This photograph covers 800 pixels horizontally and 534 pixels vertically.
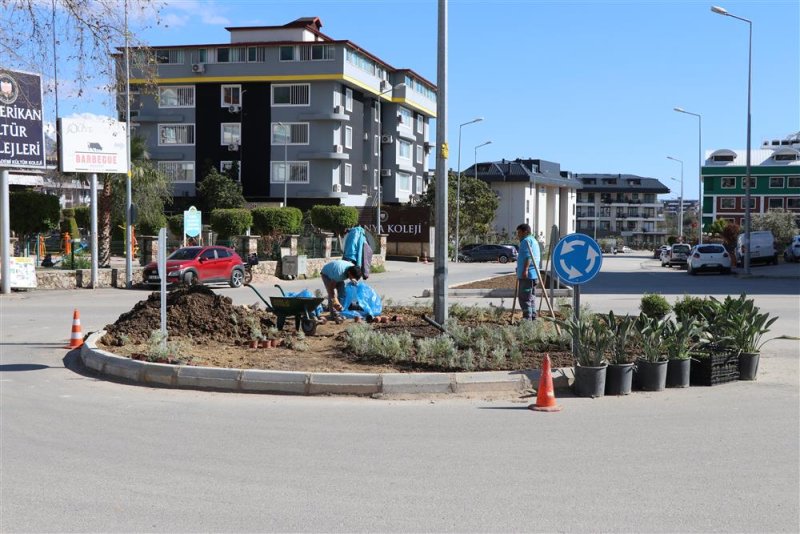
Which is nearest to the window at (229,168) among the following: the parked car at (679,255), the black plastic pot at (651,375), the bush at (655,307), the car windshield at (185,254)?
the parked car at (679,255)

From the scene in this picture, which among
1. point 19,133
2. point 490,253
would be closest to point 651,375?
point 19,133

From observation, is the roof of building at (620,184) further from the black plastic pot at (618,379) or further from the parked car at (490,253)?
the black plastic pot at (618,379)

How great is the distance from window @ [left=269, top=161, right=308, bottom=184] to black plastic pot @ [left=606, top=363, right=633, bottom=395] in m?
54.9

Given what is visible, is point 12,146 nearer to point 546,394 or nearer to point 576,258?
point 576,258

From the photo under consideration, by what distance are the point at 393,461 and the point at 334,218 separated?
43.8 meters

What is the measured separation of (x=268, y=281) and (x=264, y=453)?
27.9 m

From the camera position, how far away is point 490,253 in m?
62.7

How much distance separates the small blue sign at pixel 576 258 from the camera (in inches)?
387

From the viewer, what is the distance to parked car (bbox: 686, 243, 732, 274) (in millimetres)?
38969

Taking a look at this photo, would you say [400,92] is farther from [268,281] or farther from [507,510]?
[507,510]

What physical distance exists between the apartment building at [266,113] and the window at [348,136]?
3.1 inches

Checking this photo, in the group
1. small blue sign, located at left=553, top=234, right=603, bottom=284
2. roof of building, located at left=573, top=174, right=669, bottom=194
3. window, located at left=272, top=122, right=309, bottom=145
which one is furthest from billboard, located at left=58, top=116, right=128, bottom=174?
roof of building, located at left=573, top=174, right=669, bottom=194

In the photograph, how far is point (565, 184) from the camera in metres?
116

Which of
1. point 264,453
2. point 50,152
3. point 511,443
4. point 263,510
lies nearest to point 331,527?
point 263,510
